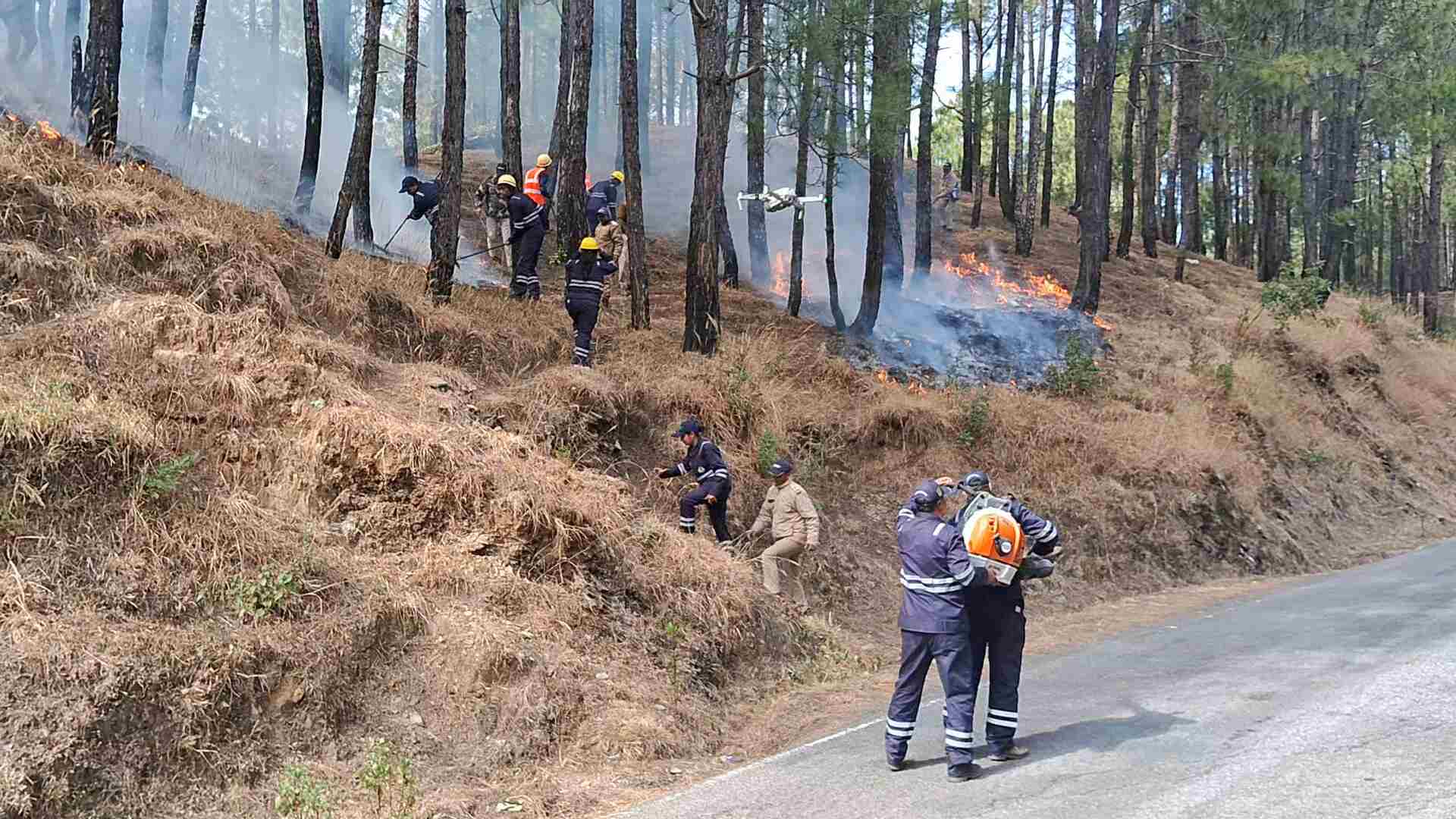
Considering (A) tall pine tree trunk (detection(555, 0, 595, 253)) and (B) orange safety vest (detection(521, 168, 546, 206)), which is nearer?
(A) tall pine tree trunk (detection(555, 0, 595, 253))

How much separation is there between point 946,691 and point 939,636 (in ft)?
1.09

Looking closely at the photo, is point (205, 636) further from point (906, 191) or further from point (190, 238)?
point (906, 191)

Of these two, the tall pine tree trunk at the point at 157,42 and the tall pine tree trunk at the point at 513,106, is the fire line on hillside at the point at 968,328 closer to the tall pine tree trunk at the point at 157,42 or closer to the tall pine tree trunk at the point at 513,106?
the tall pine tree trunk at the point at 513,106

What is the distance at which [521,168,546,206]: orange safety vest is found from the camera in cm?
1720

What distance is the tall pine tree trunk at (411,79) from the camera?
17.4 metres

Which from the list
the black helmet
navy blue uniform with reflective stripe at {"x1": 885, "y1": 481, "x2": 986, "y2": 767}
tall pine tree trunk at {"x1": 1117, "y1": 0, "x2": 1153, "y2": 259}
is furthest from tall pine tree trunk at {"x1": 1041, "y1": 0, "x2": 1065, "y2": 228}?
navy blue uniform with reflective stripe at {"x1": 885, "y1": 481, "x2": 986, "y2": 767}

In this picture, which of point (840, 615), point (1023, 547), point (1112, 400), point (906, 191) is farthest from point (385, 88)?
point (1023, 547)

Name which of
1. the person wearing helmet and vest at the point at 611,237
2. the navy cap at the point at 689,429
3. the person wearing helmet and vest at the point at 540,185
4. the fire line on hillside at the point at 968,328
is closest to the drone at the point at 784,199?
the fire line on hillside at the point at 968,328

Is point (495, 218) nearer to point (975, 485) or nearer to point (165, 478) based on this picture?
point (165, 478)

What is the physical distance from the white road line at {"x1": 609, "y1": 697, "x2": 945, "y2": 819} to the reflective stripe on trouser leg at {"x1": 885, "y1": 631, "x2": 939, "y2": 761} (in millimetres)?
911

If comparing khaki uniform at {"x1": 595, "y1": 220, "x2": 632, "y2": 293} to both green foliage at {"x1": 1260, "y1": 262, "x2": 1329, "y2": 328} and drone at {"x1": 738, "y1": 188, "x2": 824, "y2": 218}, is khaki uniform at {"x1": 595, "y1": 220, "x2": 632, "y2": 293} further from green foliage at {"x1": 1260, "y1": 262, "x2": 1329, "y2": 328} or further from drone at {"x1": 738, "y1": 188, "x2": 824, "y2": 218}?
green foliage at {"x1": 1260, "y1": 262, "x2": 1329, "y2": 328}

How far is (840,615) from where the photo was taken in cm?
1307

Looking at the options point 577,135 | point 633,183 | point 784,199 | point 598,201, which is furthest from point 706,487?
point 784,199

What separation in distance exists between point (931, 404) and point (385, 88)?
5295cm
